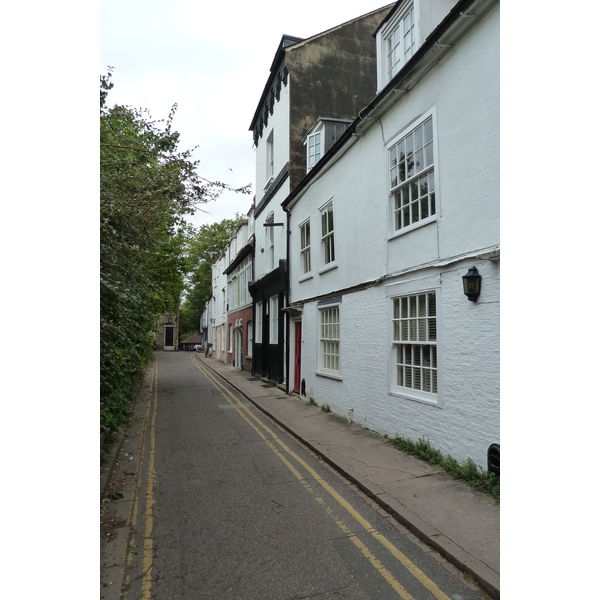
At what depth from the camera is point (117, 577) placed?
13.4 ft

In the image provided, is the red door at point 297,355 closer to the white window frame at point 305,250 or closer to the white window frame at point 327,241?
the white window frame at point 305,250

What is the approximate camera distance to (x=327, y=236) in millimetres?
12094

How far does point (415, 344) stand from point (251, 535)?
→ 4305 millimetres

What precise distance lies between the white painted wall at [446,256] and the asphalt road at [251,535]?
178 centimetres

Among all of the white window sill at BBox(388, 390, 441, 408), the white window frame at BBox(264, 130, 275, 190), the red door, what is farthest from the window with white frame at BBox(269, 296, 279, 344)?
the white window sill at BBox(388, 390, 441, 408)

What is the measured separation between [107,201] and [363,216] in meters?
5.50

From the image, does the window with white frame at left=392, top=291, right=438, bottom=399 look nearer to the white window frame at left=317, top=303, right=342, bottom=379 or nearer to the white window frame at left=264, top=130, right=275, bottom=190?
the white window frame at left=317, top=303, right=342, bottom=379

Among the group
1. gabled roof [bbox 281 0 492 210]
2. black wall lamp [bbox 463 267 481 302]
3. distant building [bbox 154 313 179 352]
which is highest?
gabled roof [bbox 281 0 492 210]

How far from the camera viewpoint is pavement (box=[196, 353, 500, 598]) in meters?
4.25

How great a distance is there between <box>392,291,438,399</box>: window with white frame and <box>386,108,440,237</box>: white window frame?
1.34 meters

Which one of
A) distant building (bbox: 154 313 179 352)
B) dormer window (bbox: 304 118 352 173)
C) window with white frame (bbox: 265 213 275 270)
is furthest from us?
distant building (bbox: 154 313 179 352)

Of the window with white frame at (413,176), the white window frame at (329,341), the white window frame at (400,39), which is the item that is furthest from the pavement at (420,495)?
the white window frame at (400,39)

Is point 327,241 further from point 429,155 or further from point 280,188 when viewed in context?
point 280,188

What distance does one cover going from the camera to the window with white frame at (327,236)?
12.0m
